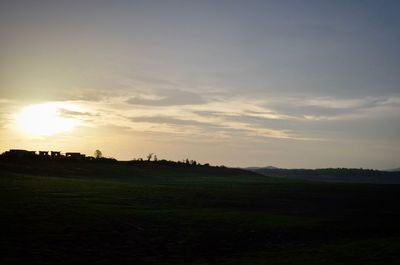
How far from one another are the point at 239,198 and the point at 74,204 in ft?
86.2

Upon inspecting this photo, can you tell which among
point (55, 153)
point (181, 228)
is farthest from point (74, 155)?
point (181, 228)

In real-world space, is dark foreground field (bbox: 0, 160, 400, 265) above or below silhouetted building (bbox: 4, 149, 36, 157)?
below

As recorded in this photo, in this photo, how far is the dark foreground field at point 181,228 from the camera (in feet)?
104

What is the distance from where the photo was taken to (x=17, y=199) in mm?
49531

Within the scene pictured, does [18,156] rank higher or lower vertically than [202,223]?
higher

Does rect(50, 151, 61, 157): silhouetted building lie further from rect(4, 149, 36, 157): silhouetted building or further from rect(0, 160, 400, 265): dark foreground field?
rect(0, 160, 400, 265): dark foreground field

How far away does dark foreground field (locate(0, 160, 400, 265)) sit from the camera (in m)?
31.8

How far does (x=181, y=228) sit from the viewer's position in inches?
1617

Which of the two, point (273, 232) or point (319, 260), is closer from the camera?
point (319, 260)

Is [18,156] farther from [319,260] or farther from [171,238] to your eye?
[319,260]

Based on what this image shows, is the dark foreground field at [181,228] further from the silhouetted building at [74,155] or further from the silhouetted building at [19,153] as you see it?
the silhouetted building at [74,155]

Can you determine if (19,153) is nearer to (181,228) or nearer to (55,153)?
(55,153)

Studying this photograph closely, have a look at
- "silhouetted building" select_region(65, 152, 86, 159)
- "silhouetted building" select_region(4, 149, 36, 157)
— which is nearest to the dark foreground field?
"silhouetted building" select_region(4, 149, 36, 157)

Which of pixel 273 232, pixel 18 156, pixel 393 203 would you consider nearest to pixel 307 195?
pixel 393 203
